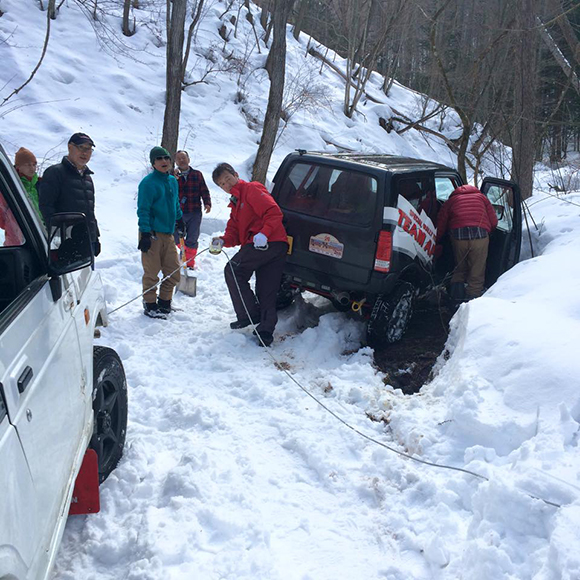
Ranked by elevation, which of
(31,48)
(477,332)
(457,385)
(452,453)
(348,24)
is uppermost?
(348,24)

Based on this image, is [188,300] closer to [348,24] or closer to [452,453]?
[452,453]

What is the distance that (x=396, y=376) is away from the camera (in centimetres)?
504

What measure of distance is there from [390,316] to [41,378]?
410 cm

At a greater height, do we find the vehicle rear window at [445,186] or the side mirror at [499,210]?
the vehicle rear window at [445,186]

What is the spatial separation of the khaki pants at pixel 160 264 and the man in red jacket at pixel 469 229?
128 inches

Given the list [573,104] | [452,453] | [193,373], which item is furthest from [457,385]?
[573,104]

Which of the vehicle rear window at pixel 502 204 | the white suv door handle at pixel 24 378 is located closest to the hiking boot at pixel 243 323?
the vehicle rear window at pixel 502 204

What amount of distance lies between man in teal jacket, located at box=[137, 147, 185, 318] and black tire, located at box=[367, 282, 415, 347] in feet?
7.87

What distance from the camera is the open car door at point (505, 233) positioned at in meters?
6.41

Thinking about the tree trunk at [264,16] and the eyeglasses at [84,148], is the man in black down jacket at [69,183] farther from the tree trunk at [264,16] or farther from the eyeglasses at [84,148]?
the tree trunk at [264,16]

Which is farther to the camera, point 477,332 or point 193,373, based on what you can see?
point 193,373

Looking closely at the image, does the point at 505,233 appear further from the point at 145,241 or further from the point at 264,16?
the point at 264,16

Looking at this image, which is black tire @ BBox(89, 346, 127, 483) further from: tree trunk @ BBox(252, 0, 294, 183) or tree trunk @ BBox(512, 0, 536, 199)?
tree trunk @ BBox(252, 0, 294, 183)

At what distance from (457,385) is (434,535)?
1287 millimetres
